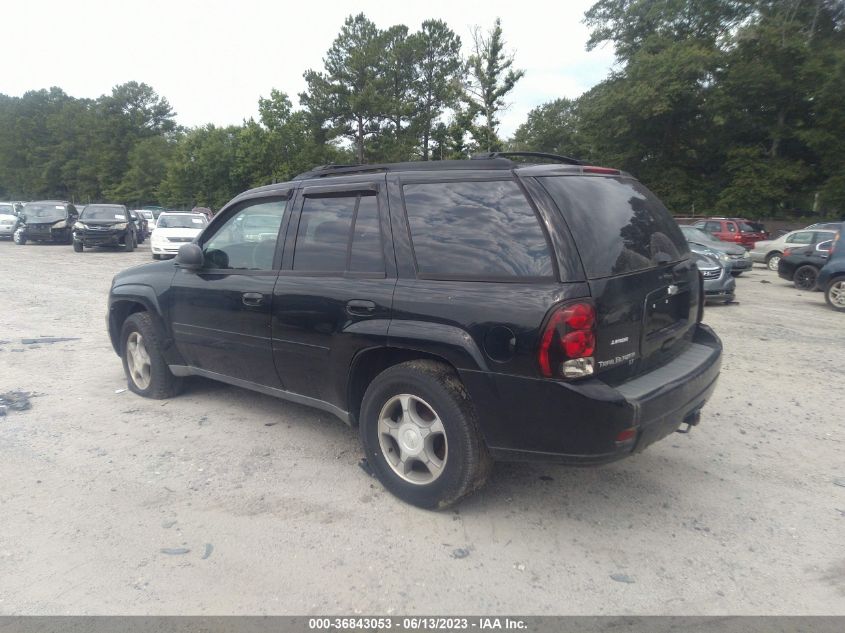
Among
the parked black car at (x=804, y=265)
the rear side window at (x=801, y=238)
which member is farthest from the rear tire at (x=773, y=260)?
the parked black car at (x=804, y=265)

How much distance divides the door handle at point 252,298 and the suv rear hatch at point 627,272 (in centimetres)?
211

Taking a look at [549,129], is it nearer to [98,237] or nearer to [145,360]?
[98,237]

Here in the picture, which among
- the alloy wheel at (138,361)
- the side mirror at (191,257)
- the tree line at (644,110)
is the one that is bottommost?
the alloy wheel at (138,361)

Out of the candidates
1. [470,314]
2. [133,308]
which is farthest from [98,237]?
[470,314]

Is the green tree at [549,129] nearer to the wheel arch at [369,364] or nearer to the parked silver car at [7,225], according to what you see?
the parked silver car at [7,225]

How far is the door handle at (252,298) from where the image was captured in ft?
13.8

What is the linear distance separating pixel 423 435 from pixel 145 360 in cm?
322

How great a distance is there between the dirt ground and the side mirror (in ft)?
4.19

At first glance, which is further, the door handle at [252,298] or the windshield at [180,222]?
the windshield at [180,222]

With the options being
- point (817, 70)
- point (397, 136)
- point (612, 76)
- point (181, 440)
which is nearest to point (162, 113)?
point (397, 136)

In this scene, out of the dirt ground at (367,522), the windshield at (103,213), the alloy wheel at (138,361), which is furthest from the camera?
the windshield at (103,213)

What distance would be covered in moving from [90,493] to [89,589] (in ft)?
3.40

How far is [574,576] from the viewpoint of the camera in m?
2.95

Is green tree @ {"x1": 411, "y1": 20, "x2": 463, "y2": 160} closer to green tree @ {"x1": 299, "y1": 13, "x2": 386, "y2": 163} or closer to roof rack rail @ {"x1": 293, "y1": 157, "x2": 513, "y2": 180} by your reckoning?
green tree @ {"x1": 299, "y1": 13, "x2": 386, "y2": 163}
